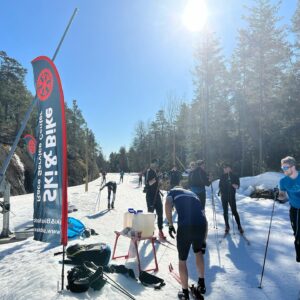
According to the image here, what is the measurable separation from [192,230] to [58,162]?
7.34 feet

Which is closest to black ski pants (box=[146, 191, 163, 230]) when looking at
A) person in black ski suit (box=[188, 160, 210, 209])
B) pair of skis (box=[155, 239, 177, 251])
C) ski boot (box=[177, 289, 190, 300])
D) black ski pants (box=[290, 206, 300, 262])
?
pair of skis (box=[155, 239, 177, 251])

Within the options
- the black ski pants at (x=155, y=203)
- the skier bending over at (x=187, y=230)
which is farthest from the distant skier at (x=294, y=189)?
the black ski pants at (x=155, y=203)

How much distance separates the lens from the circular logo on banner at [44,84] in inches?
193

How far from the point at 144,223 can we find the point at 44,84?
3.19 meters

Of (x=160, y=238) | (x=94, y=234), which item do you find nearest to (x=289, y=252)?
(x=160, y=238)

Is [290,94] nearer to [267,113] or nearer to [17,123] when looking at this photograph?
[267,113]

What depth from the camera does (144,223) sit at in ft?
20.0

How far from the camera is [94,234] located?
29.9 feet

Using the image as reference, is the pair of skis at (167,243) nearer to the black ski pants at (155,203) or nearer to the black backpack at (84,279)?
the black ski pants at (155,203)

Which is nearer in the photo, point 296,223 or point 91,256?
point 296,223

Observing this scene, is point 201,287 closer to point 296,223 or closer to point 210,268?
point 210,268

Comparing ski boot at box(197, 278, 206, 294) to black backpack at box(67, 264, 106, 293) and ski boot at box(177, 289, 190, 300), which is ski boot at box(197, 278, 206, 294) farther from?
black backpack at box(67, 264, 106, 293)

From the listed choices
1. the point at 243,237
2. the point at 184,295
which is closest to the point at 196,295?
the point at 184,295

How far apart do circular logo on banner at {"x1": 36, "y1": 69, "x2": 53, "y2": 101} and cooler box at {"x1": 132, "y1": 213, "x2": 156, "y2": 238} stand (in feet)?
9.30
